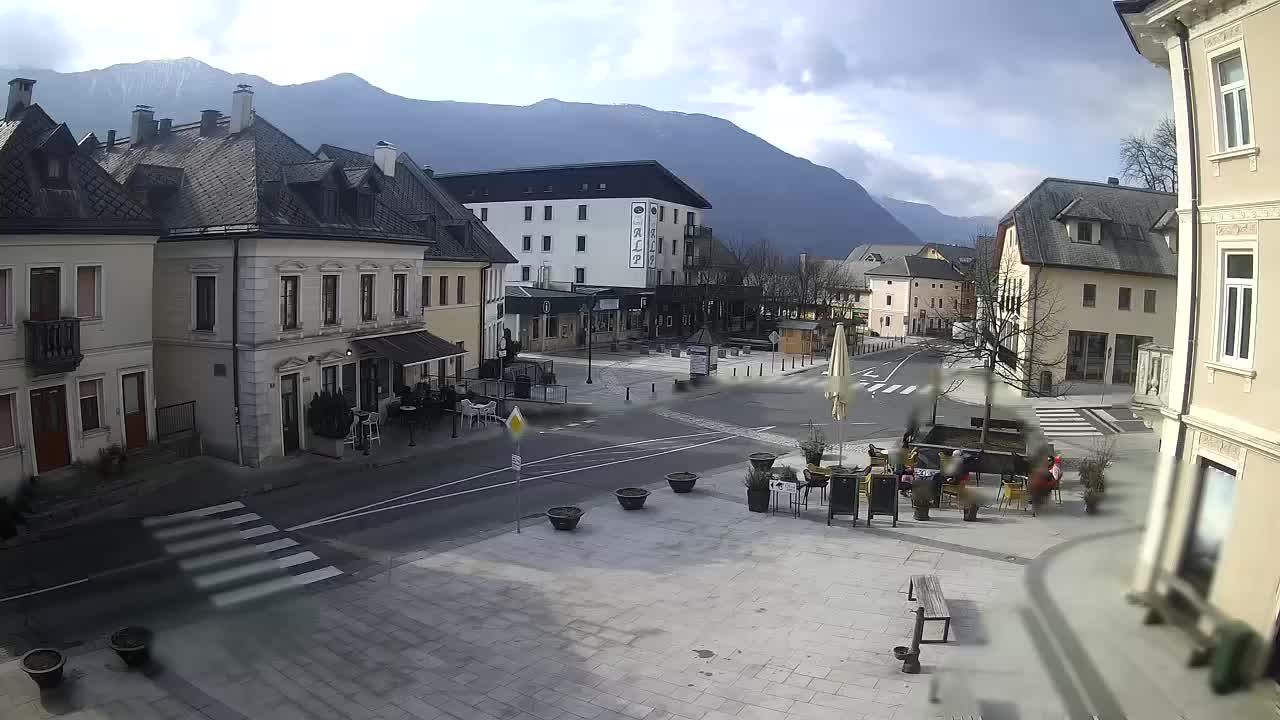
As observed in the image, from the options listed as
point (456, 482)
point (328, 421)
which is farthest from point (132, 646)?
point (328, 421)

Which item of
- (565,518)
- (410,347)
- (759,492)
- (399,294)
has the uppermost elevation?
(399,294)

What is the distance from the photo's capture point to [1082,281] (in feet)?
72.9

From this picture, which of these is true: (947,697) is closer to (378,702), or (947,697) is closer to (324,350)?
(378,702)

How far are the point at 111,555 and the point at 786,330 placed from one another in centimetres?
5005

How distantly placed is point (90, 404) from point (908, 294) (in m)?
85.5

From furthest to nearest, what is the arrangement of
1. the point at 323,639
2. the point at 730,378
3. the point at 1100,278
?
1. the point at 730,378
2. the point at 1100,278
3. the point at 323,639

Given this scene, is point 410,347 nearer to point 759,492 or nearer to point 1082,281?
point 759,492

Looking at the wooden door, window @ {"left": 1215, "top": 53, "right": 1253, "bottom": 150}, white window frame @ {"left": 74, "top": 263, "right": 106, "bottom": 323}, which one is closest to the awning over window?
white window frame @ {"left": 74, "top": 263, "right": 106, "bottom": 323}

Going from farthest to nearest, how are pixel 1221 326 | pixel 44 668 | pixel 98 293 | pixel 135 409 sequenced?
pixel 135 409, pixel 98 293, pixel 44 668, pixel 1221 326

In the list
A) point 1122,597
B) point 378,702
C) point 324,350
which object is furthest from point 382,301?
point 1122,597

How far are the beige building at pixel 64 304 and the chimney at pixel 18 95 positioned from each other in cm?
3

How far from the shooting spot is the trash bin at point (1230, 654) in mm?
3615

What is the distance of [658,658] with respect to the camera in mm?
10453

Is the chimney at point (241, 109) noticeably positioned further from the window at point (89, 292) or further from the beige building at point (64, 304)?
the window at point (89, 292)
